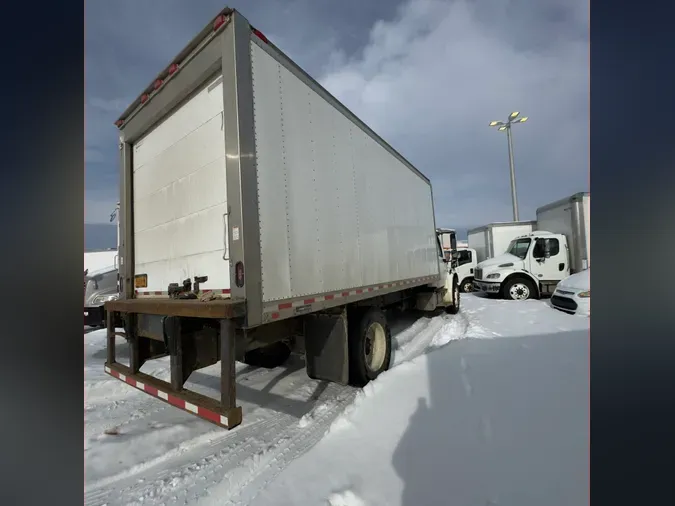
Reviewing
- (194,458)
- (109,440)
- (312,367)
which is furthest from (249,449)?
(109,440)

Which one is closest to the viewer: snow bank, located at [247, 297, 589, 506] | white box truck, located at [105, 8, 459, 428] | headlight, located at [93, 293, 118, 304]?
snow bank, located at [247, 297, 589, 506]

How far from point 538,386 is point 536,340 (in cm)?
187

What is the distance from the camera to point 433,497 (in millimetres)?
2074

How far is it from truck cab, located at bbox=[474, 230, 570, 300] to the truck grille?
3123 millimetres

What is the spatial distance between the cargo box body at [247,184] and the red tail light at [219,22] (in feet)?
0.09

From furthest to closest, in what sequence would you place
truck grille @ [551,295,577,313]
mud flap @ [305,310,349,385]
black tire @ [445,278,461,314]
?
black tire @ [445,278,461,314], truck grille @ [551,295,577,313], mud flap @ [305,310,349,385]

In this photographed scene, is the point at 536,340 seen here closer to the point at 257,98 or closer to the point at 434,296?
the point at 434,296

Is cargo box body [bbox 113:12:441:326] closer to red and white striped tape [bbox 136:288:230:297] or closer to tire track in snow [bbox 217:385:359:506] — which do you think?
red and white striped tape [bbox 136:288:230:297]

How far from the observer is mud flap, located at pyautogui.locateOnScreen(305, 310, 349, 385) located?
377 cm

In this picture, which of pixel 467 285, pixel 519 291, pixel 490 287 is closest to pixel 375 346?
pixel 490 287

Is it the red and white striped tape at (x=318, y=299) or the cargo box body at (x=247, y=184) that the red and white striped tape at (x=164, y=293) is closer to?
the cargo box body at (x=247, y=184)

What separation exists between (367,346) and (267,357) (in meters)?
1.77

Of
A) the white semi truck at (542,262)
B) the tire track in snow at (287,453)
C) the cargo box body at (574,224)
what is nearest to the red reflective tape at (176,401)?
the tire track in snow at (287,453)

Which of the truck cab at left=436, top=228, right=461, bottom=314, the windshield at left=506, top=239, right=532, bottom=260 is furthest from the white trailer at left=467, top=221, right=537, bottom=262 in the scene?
the truck cab at left=436, top=228, right=461, bottom=314
